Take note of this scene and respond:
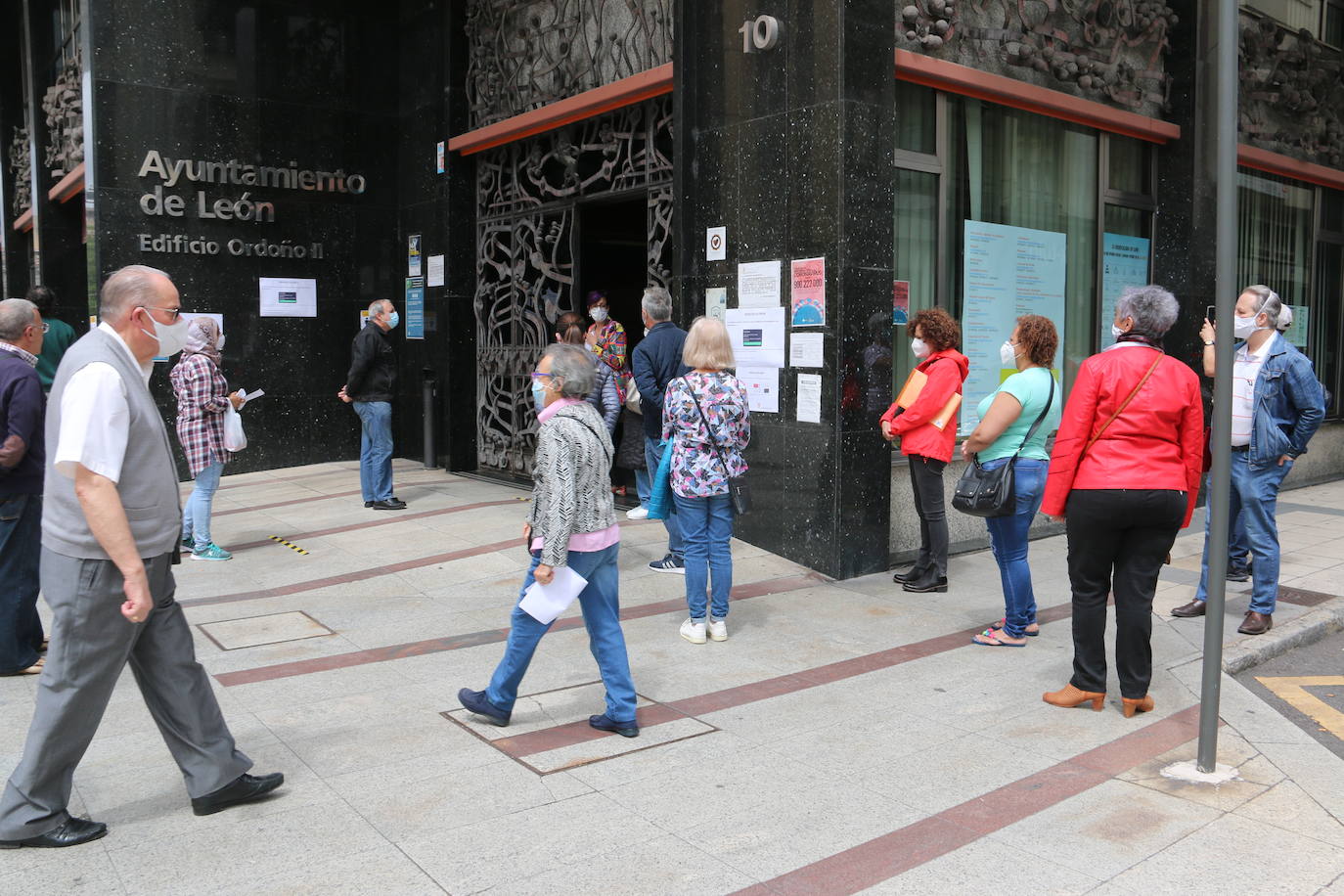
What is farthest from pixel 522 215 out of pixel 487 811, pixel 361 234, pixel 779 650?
pixel 487 811

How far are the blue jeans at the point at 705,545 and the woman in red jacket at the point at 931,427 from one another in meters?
1.65

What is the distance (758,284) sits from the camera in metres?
8.08

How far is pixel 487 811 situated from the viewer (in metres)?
3.93

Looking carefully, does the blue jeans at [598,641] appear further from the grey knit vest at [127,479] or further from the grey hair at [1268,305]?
the grey hair at [1268,305]

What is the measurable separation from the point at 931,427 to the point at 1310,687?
2.51 m

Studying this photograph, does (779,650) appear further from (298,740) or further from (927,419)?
(298,740)

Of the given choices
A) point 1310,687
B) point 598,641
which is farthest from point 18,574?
point 1310,687

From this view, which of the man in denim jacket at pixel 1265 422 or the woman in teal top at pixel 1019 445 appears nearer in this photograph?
the woman in teal top at pixel 1019 445

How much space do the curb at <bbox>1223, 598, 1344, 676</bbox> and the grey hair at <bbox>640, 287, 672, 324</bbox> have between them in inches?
163

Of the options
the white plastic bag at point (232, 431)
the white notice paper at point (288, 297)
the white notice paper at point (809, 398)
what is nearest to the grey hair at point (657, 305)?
the white notice paper at point (809, 398)

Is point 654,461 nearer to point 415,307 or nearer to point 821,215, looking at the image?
point 821,215

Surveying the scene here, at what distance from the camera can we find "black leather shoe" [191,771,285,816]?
388cm

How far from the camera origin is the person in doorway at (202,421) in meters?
7.97

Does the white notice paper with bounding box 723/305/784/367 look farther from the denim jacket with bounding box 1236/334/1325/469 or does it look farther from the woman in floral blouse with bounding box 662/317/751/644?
the denim jacket with bounding box 1236/334/1325/469
